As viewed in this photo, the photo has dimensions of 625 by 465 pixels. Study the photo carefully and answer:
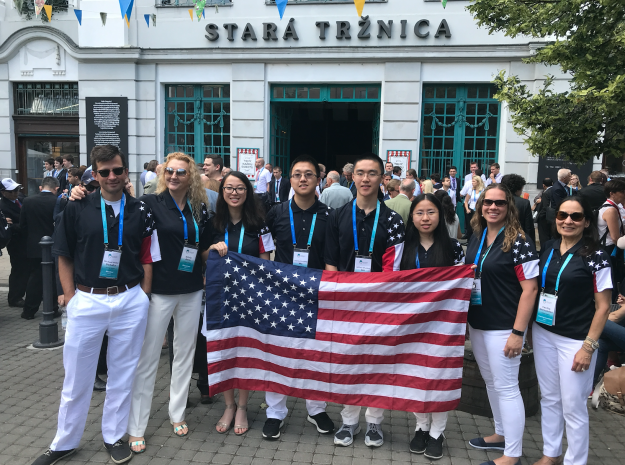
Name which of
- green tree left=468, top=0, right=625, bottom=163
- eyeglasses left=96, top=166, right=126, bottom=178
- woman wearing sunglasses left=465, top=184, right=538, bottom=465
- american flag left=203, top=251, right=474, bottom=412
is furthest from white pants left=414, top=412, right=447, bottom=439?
green tree left=468, top=0, right=625, bottom=163

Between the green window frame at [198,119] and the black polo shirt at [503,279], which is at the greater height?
the green window frame at [198,119]

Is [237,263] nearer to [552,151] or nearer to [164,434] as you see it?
[164,434]

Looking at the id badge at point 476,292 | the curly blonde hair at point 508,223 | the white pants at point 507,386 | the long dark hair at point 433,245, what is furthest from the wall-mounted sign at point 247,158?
the white pants at point 507,386

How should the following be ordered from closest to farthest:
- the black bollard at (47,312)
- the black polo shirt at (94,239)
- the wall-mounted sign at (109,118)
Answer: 1. the black polo shirt at (94,239)
2. the black bollard at (47,312)
3. the wall-mounted sign at (109,118)

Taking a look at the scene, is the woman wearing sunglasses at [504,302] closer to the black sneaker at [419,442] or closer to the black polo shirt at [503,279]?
the black polo shirt at [503,279]

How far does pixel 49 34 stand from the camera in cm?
1532

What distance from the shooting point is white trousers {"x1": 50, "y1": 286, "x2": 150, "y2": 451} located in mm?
3623

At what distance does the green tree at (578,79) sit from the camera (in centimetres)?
558

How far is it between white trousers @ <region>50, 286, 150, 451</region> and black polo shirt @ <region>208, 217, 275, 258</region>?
0.78 m

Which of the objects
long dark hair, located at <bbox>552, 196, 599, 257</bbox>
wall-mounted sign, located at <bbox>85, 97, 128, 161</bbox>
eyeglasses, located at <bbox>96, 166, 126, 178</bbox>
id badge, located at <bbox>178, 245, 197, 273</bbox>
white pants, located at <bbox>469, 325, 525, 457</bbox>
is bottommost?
white pants, located at <bbox>469, 325, 525, 457</bbox>

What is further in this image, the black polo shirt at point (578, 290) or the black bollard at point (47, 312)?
the black bollard at point (47, 312)

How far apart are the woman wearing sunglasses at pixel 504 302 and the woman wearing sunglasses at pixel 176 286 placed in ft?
7.15

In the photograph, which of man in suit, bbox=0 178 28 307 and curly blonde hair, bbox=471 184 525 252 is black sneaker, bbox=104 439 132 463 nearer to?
curly blonde hair, bbox=471 184 525 252

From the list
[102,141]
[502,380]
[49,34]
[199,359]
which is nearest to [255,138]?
[102,141]
